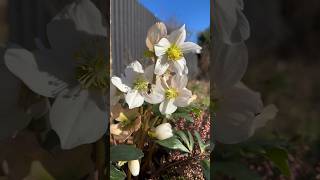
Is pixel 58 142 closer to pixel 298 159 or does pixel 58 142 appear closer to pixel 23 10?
pixel 23 10

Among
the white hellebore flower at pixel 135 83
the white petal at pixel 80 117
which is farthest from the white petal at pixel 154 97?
the white petal at pixel 80 117

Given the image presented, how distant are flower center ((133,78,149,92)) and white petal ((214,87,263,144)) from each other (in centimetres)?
11

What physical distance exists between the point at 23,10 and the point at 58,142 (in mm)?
162

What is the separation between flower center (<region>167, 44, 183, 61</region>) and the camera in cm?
61

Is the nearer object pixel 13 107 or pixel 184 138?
pixel 13 107

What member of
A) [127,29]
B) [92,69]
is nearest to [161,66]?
[92,69]

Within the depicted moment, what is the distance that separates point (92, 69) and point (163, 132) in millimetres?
168

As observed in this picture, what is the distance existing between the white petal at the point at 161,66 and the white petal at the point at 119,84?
48mm

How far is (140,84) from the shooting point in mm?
624

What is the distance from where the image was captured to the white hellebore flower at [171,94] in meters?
0.62

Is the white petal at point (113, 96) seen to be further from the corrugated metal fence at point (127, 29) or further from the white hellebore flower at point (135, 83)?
the corrugated metal fence at point (127, 29)

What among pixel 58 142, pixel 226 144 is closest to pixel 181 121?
pixel 226 144

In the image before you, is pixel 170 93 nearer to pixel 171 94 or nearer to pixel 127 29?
pixel 171 94

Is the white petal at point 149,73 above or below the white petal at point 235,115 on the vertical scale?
above
